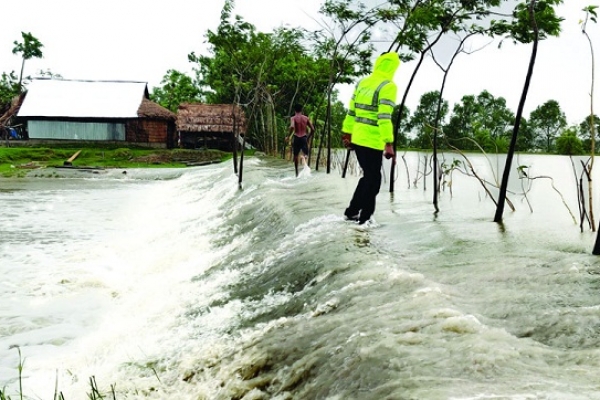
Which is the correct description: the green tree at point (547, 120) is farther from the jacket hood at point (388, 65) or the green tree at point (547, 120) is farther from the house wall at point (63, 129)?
the jacket hood at point (388, 65)

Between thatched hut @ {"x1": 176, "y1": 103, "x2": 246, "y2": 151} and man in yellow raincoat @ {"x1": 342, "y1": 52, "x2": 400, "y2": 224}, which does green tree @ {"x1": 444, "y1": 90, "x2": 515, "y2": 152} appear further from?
man in yellow raincoat @ {"x1": 342, "y1": 52, "x2": 400, "y2": 224}

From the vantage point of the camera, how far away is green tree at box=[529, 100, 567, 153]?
69688 mm

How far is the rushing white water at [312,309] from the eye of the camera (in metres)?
3.31

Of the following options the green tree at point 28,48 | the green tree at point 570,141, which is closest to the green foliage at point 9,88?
the green tree at point 28,48

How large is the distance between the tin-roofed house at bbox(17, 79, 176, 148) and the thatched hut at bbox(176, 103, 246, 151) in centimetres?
129

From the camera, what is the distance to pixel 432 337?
3.63m

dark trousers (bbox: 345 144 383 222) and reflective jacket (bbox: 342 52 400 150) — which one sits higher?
reflective jacket (bbox: 342 52 400 150)

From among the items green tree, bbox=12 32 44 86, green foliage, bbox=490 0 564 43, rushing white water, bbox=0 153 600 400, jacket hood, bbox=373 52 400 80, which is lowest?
rushing white water, bbox=0 153 600 400

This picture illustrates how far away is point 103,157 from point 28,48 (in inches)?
1076

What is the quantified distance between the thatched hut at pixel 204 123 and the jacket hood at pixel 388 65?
32.6 meters

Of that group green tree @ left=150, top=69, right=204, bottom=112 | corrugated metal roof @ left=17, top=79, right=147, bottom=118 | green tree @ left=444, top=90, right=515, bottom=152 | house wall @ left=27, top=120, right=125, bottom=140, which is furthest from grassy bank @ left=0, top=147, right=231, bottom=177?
green tree @ left=444, top=90, right=515, bottom=152

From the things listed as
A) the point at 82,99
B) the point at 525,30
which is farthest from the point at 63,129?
the point at 525,30

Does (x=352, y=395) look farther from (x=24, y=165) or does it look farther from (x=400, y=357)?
(x=24, y=165)

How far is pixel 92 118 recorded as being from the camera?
1574 inches
